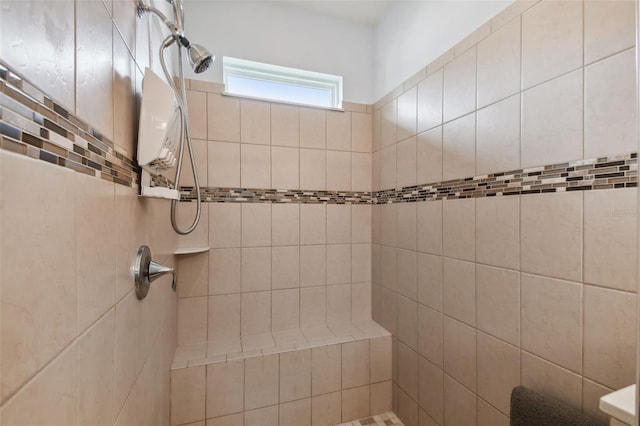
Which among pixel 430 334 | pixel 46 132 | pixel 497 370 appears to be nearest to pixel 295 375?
pixel 430 334

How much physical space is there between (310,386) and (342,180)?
1.38 m

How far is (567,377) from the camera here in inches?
35.6

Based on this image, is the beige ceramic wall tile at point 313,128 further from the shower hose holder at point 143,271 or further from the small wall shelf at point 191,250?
the shower hose holder at point 143,271

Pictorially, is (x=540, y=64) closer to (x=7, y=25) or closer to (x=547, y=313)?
(x=547, y=313)

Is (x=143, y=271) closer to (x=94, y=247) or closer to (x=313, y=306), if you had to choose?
(x=94, y=247)

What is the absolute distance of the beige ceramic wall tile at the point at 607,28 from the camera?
2.55ft

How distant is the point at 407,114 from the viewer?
67.2 inches

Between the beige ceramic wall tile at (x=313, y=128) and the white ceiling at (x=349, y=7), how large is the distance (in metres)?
0.70

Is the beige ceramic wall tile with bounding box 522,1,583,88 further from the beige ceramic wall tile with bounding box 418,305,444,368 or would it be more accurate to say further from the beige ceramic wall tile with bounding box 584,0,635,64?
the beige ceramic wall tile with bounding box 418,305,444,368

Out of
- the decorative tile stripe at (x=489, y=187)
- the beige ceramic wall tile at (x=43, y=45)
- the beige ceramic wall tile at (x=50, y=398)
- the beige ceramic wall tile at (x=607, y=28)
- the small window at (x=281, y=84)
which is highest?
the small window at (x=281, y=84)

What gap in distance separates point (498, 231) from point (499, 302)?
11.7 inches

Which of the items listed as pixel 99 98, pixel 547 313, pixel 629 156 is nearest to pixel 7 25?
pixel 99 98

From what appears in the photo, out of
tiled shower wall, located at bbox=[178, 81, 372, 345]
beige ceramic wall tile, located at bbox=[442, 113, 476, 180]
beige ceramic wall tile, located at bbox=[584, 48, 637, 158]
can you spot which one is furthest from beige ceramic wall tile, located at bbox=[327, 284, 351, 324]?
beige ceramic wall tile, located at bbox=[584, 48, 637, 158]

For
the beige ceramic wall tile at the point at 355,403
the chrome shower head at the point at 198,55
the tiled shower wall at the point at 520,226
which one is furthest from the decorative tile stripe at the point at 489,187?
the beige ceramic wall tile at the point at 355,403
